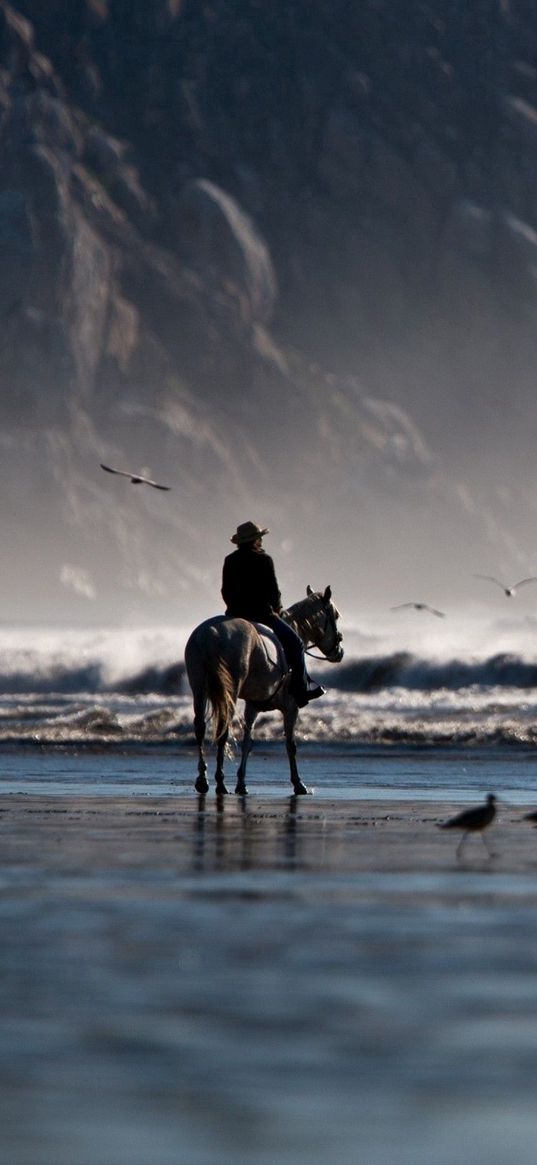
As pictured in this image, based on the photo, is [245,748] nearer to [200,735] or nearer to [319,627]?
[200,735]

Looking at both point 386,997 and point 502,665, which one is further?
point 502,665

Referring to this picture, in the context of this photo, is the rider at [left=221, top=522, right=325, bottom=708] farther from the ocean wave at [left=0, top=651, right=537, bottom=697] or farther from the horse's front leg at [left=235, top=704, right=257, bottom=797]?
the ocean wave at [left=0, top=651, right=537, bottom=697]

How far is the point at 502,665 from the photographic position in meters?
60.3

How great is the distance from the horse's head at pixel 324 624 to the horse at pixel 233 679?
74 centimetres

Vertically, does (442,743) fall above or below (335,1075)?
above

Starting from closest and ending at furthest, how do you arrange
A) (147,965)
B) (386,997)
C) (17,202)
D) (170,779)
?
(386,997), (147,965), (170,779), (17,202)

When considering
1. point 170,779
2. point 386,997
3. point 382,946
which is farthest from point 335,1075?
point 170,779

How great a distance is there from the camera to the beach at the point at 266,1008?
4.54 metres

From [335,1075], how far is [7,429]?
192921mm

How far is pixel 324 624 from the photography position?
2253 cm

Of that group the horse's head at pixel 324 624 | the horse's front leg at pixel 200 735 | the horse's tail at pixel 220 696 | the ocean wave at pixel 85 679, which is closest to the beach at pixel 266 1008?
the horse's tail at pixel 220 696

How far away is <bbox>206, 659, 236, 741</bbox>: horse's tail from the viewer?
19.1 m

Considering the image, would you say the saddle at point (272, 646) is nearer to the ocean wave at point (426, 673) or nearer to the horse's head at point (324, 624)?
the horse's head at point (324, 624)

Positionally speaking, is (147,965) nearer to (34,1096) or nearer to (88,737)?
(34,1096)
